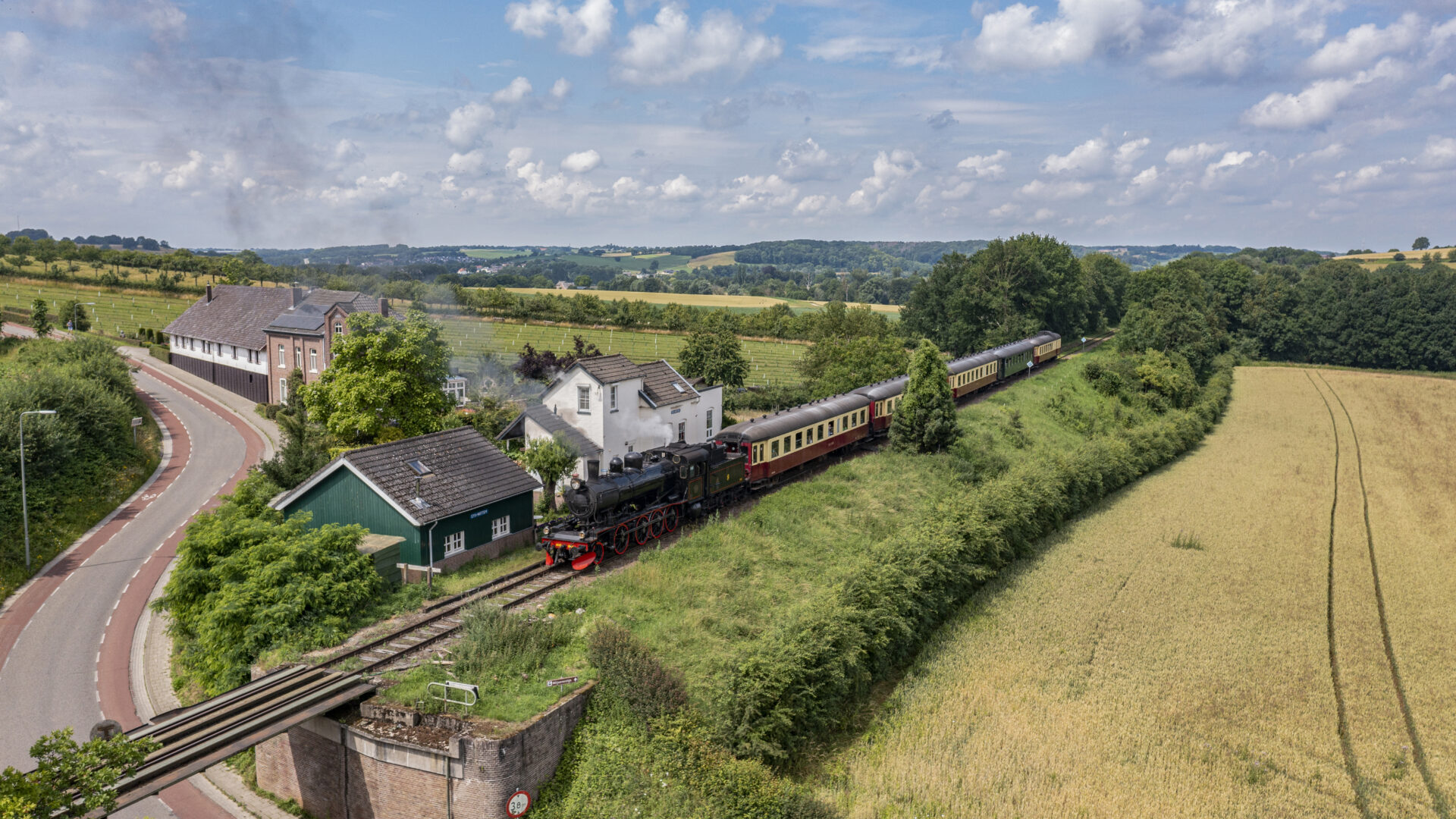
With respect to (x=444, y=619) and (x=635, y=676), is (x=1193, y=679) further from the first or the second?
(x=444, y=619)

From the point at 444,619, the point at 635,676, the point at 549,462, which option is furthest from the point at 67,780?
the point at 549,462

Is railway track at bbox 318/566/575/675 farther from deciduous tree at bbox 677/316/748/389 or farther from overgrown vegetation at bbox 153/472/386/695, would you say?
deciduous tree at bbox 677/316/748/389

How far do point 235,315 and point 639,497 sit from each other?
1703 inches

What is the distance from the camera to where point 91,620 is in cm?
2405

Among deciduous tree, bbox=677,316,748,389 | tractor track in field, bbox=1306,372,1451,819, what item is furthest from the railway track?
deciduous tree, bbox=677,316,748,389

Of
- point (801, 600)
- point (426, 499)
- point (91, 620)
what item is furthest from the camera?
point (91, 620)

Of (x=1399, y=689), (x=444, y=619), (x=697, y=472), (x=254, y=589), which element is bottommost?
(x=1399, y=689)

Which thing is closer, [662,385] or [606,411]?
[606,411]

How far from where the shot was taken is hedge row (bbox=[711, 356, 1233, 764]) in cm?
1638

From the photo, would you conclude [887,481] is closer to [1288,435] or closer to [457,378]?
[457,378]

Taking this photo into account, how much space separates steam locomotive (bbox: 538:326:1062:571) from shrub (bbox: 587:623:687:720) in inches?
236

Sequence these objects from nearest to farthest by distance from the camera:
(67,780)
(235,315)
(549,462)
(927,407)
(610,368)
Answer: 1. (67,780)
2. (549,462)
3. (610,368)
4. (927,407)
5. (235,315)

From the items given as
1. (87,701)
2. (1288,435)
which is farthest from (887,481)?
(1288,435)

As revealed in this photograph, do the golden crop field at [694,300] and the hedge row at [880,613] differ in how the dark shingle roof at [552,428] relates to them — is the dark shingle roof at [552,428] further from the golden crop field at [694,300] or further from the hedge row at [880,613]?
the golden crop field at [694,300]
